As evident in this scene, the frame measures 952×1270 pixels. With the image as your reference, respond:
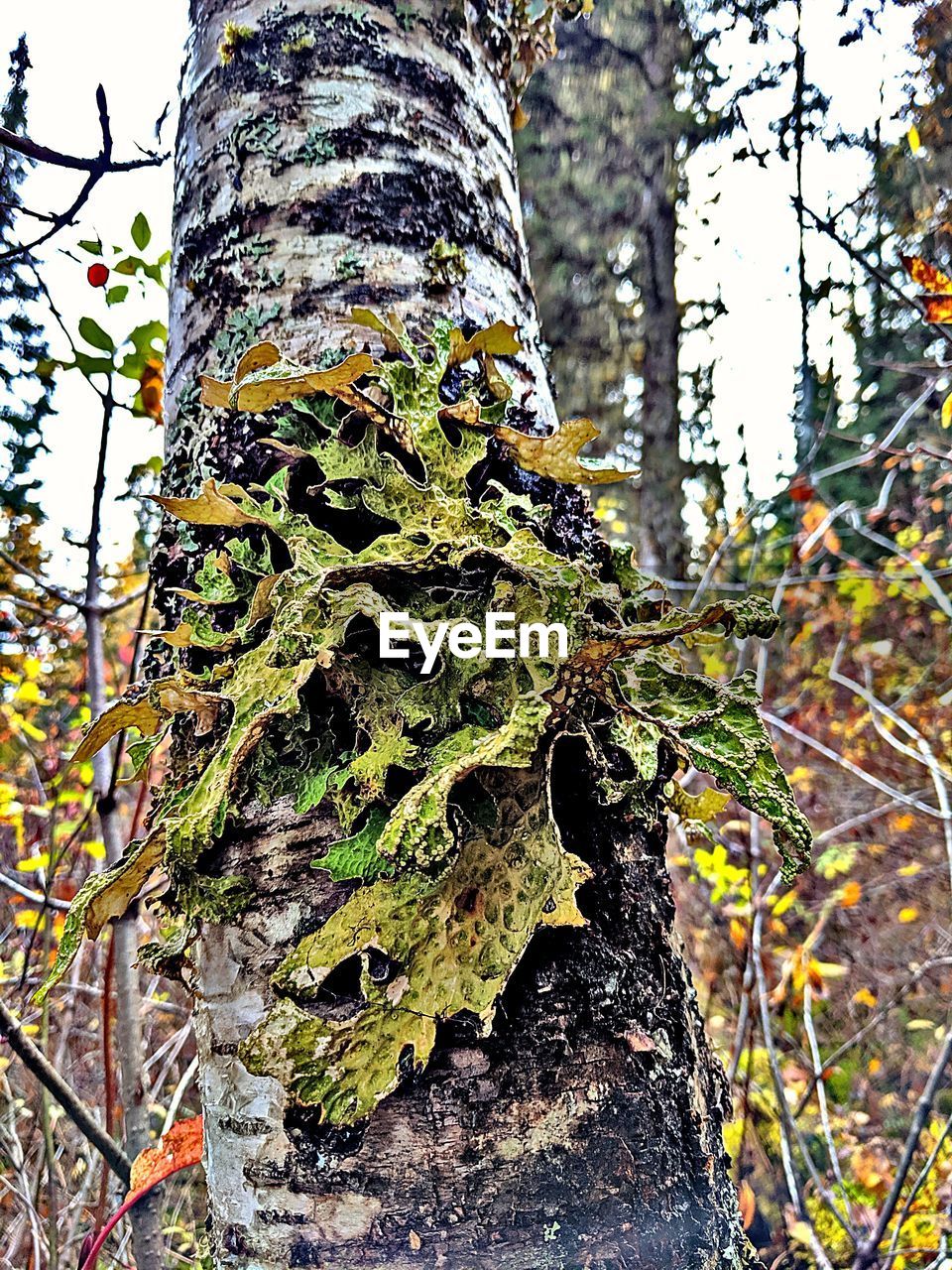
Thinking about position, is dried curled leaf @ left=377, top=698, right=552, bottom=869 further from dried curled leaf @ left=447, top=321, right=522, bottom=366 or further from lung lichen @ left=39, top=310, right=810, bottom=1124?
dried curled leaf @ left=447, top=321, right=522, bottom=366

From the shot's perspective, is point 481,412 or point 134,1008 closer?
point 481,412

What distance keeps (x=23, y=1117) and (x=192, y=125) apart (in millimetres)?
3062

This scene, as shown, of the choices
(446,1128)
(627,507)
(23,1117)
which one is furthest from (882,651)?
(446,1128)

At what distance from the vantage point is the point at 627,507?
4.85 meters

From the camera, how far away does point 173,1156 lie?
2.50ft

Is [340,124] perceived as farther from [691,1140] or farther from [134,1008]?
[134,1008]

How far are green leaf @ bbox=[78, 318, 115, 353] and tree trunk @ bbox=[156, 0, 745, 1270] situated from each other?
1.32 feet

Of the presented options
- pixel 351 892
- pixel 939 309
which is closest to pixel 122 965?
pixel 351 892

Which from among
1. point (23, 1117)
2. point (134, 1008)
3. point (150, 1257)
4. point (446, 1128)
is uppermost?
point (446, 1128)

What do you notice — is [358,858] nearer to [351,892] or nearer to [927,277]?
[351,892]

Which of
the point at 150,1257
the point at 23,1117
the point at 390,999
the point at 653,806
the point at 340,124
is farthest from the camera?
the point at 23,1117

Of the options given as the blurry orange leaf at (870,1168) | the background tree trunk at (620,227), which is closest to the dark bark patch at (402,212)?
the background tree trunk at (620,227)

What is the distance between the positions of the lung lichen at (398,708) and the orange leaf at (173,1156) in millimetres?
313

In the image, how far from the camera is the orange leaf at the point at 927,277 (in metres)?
1.24
